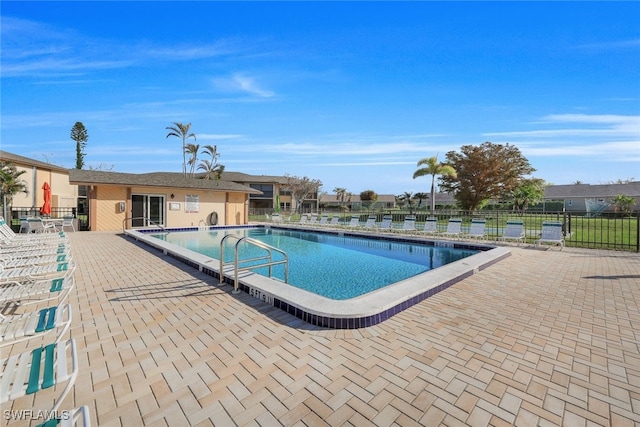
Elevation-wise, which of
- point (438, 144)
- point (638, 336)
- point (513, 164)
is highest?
point (438, 144)

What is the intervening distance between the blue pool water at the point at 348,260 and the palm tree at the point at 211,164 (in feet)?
96.2

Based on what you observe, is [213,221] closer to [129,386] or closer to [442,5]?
[442,5]

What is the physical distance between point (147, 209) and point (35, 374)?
18.6 metres

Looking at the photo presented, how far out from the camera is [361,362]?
2.96 meters

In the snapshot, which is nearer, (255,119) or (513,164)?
(255,119)

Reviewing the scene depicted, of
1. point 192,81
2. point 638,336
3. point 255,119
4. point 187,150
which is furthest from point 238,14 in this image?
point 187,150

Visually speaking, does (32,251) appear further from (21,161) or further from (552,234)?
(21,161)

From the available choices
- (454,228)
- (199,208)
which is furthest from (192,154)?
(454,228)

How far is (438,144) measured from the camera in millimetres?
28016

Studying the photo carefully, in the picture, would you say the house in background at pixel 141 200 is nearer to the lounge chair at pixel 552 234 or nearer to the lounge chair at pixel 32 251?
the lounge chair at pixel 32 251

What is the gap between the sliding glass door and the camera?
1795cm

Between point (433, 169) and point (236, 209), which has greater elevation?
point (433, 169)

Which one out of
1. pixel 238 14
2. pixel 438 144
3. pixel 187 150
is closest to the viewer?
pixel 238 14

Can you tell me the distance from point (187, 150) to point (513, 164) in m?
37.8
